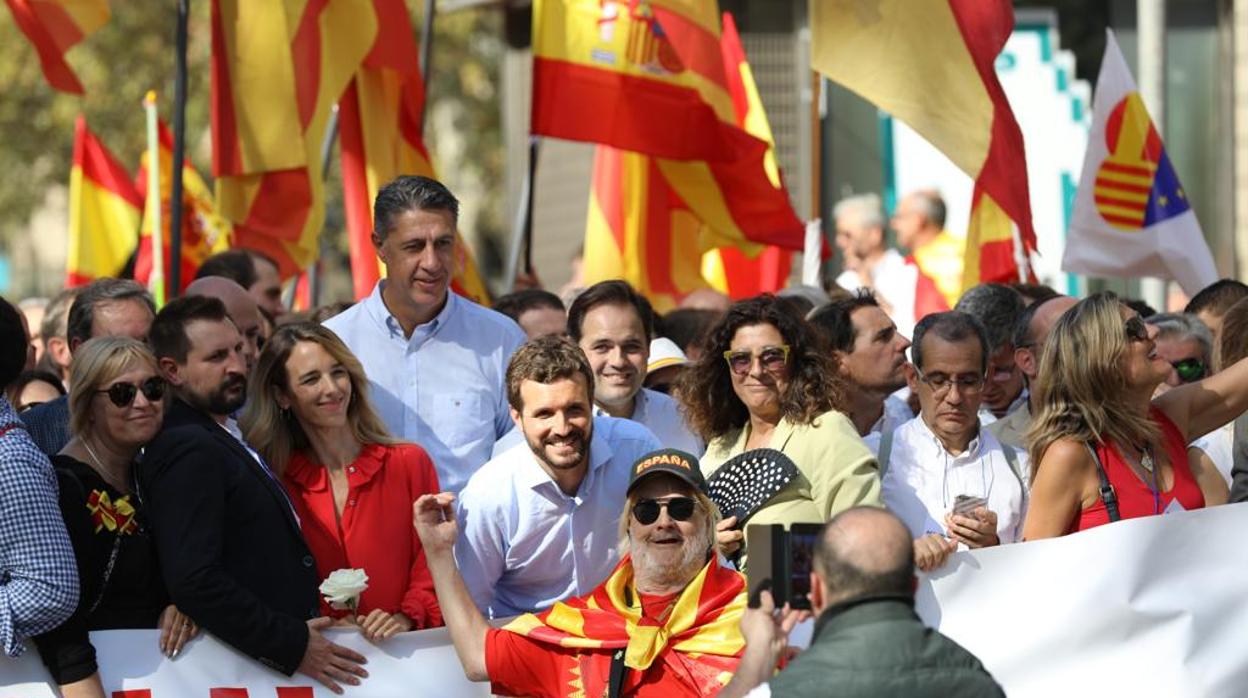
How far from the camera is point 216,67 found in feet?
35.6

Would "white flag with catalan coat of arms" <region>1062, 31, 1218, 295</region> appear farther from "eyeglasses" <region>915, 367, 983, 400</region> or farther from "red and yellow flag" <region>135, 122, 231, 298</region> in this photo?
"red and yellow flag" <region>135, 122, 231, 298</region>

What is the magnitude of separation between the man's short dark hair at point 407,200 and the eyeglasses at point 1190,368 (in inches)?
111

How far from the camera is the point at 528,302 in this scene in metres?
9.38

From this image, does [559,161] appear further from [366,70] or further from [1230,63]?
[366,70]

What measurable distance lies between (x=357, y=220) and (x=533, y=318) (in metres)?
2.42

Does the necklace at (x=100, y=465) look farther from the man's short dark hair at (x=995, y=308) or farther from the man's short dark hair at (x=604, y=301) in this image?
the man's short dark hair at (x=995, y=308)

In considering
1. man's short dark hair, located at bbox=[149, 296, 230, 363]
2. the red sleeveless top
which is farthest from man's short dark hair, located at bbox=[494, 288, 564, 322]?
the red sleeveless top

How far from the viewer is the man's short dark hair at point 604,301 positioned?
8.09m

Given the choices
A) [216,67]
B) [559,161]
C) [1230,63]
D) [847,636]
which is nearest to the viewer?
[847,636]

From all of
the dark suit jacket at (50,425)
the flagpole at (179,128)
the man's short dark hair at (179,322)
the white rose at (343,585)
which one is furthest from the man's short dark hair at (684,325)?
the white rose at (343,585)

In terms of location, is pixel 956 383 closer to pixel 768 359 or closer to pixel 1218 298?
pixel 768 359

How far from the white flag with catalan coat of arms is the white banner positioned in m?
3.97

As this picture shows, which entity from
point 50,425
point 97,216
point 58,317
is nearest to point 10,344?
point 50,425

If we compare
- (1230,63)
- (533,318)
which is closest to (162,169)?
(533,318)
